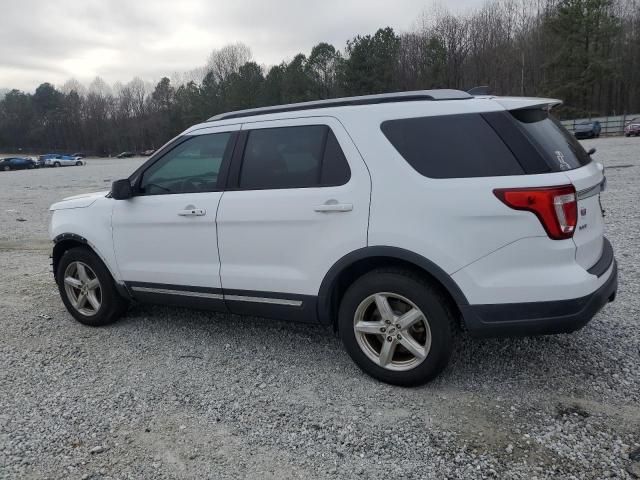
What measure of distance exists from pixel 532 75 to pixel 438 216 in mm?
64496

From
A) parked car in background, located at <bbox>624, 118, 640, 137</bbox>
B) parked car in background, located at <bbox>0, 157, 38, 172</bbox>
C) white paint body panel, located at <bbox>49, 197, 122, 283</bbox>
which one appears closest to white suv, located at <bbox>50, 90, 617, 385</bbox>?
white paint body panel, located at <bbox>49, 197, 122, 283</bbox>

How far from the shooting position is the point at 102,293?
4906 millimetres

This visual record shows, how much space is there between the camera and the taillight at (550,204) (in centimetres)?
296

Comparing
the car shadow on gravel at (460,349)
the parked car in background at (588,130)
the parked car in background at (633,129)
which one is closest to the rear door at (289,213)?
the car shadow on gravel at (460,349)

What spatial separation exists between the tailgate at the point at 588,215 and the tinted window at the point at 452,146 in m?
0.42

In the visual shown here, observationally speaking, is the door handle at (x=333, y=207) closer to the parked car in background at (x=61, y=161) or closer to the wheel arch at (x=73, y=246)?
the wheel arch at (x=73, y=246)

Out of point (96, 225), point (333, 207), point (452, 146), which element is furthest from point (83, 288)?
point (452, 146)

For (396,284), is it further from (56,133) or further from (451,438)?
(56,133)

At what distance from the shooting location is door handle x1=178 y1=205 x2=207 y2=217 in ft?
13.4

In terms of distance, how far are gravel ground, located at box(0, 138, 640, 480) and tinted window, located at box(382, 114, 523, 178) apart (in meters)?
1.46

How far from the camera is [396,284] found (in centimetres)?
338

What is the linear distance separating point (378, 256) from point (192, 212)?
159 centimetres

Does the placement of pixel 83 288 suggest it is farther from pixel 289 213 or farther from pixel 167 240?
pixel 289 213

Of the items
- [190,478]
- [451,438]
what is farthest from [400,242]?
[190,478]
